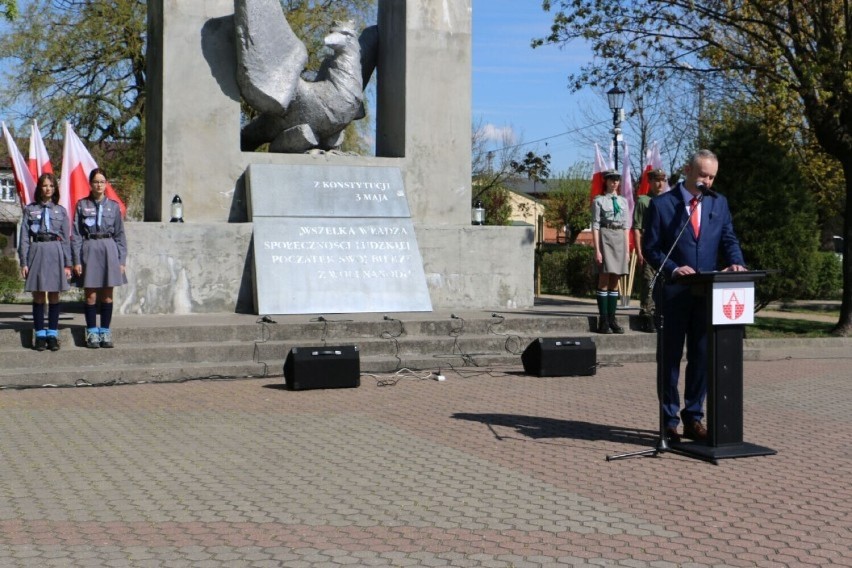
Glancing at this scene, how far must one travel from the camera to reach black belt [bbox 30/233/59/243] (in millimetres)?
11156

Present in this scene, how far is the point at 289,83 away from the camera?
49.7ft

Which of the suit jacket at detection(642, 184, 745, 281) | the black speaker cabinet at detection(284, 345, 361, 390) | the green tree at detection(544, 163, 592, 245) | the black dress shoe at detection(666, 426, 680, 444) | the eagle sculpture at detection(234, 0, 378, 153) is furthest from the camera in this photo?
the green tree at detection(544, 163, 592, 245)

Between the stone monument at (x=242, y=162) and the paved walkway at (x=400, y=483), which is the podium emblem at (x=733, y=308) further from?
the stone monument at (x=242, y=162)

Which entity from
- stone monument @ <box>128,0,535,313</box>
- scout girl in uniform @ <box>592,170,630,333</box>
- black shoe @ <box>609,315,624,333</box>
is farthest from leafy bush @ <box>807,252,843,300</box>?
scout girl in uniform @ <box>592,170,630,333</box>

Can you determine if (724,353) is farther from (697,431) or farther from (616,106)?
(616,106)

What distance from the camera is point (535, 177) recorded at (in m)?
38.5

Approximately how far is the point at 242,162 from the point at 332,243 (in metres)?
1.79

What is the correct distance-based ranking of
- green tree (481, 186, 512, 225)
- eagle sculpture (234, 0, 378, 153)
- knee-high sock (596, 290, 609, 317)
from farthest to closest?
1. green tree (481, 186, 512, 225)
2. eagle sculpture (234, 0, 378, 153)
3. knee-high sock (596, 290, 609, 317)

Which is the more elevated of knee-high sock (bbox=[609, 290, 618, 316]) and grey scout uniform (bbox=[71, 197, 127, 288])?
grey scout uniform (bbox=[71, 197, 127, 288])

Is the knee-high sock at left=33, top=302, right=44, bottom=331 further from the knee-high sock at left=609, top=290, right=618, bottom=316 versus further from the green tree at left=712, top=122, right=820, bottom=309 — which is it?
the green tree at left=712, top=122, right=820, bottom=309

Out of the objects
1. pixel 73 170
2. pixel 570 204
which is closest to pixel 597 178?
pixel 73 170

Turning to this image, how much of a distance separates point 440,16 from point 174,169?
14.6ft

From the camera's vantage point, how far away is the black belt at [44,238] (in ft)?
36.6

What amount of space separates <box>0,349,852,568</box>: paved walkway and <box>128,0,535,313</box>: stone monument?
3.62 metres
